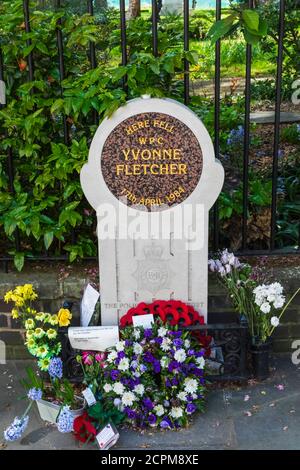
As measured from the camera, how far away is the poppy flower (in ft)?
9.54

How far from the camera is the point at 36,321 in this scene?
11.6 feet

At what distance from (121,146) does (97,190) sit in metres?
0.25

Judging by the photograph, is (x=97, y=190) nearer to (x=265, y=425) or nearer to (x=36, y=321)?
(x=36, y=321)

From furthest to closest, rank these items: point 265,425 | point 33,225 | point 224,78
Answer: point 224,78 < point 33,225 < point 265,425

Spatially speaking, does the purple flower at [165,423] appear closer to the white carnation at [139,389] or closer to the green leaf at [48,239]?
the white carnation at [139,389]

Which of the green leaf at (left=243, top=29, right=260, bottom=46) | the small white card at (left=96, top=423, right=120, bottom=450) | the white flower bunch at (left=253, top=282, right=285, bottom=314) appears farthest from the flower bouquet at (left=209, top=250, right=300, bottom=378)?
the green leaf at (left=243, top=29, right=260, bottom=46)

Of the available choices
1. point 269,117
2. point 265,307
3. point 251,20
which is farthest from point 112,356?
point 269,117

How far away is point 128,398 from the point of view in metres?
2.98

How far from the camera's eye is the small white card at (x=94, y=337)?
3215mm

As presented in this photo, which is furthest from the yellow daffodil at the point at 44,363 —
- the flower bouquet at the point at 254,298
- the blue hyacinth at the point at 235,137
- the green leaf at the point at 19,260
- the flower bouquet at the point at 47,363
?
the blue hyacinth at the point at 235,137

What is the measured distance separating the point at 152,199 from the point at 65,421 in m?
1.15

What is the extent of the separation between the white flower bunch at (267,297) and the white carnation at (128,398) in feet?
2.56

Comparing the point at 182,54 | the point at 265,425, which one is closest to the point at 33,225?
the point at 182,54

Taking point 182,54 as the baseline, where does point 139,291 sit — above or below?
below
